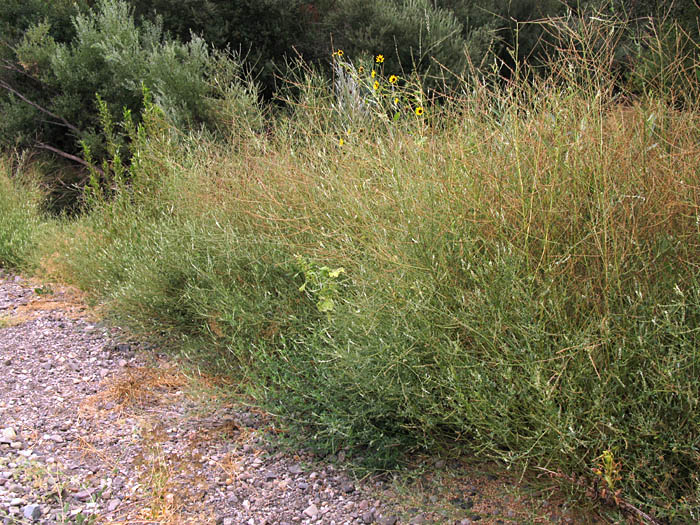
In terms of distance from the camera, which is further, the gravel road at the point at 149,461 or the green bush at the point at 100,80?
the green bush at the point at 100,80

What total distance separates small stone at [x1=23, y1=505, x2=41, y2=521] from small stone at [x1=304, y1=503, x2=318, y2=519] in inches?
38.5

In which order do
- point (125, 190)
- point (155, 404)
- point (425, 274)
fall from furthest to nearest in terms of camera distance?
point (125, 190), point (155, 404), point (425, 274)

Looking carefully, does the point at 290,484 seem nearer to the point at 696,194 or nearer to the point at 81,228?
the point at 696,194

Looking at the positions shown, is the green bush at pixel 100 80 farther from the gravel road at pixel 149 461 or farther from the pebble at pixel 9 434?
the pebble at pixel 9 434

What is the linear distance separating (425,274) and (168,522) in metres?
1.33

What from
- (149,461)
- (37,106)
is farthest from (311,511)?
(37,106)

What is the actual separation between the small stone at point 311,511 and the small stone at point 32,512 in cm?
98

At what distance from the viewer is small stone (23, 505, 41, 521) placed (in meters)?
2.33

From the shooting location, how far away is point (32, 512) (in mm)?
2336

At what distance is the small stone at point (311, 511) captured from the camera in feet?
7.91

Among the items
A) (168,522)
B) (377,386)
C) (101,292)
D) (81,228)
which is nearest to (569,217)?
(377,386)

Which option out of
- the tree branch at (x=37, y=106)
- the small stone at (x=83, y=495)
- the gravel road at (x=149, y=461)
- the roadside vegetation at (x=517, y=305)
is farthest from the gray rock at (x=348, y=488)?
the tree branch at (x=37, y=106)

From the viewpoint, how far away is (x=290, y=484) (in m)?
2.61

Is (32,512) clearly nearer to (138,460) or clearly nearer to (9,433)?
(138,460)
